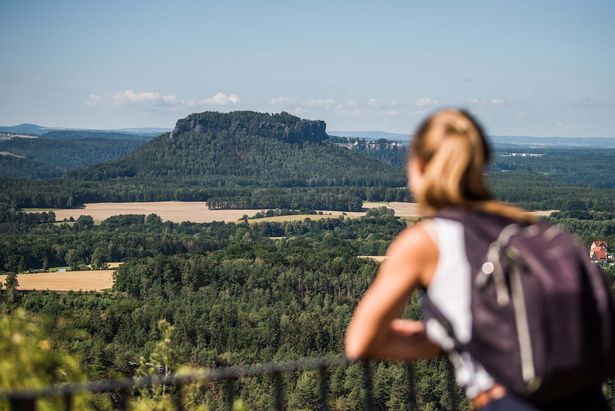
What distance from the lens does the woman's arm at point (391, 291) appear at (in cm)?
240

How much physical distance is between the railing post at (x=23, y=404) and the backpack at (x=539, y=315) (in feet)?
6.08

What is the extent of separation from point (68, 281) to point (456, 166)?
67420 millimetres

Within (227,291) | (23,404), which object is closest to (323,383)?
(23,404)

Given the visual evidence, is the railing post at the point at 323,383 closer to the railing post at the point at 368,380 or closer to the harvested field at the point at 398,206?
the railing post at the point at 368,380

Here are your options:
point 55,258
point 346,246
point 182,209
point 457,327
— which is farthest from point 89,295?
point 182,209

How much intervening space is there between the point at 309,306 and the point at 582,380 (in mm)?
62205

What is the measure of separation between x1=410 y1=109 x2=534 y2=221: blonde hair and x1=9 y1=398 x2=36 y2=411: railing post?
182 centimetres

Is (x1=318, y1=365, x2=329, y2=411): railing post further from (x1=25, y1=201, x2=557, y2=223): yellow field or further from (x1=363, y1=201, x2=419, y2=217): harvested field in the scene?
(x1=363, y1=201, x2=419, y2=217): harvested field

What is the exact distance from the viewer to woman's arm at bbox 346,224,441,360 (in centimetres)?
240

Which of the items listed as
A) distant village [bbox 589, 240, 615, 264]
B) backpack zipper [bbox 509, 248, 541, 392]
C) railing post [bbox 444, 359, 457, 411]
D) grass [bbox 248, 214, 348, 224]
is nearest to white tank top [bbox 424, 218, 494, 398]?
backpack zipper [bbox 509, 248, 541, 392]

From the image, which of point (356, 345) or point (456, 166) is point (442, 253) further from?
point (356, 345)

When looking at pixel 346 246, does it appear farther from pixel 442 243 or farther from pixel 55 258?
pixel 442 243

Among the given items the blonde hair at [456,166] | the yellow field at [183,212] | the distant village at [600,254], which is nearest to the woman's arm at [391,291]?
the blonde hair at [456,166]

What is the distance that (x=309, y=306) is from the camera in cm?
6406
